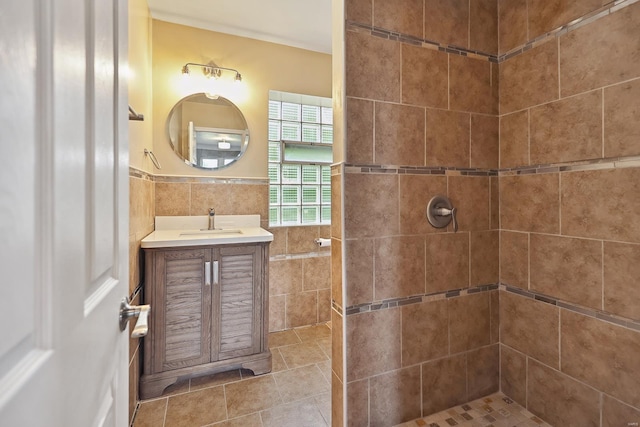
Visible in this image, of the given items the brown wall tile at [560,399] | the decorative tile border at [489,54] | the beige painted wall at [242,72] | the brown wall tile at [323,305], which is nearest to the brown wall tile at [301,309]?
the brown wall tile at [323,305]

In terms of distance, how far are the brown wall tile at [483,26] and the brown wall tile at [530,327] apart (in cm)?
135

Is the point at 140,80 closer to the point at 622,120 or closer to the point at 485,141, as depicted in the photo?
the point at 485,141

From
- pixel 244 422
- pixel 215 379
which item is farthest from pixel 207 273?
pixel 244 422

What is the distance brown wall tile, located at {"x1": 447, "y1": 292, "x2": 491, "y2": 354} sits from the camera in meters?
1.41

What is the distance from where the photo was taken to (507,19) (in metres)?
1.46

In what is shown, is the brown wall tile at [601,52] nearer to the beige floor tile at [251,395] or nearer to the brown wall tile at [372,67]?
the brown wall tile at [372,67]

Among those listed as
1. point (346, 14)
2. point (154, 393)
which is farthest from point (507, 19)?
point (154, 393)

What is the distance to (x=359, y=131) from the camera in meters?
1.22

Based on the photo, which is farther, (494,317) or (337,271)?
(494,317)

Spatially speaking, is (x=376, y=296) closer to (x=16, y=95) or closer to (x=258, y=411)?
(x=258, y=411)

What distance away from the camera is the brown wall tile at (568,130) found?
1.13m

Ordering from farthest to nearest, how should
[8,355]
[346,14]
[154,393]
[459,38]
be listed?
1. [154,393]
2. [459,38]
3. [346,14]
4. [8,355]

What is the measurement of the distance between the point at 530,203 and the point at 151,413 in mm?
2400

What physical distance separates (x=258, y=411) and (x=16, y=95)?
1.83 meters
